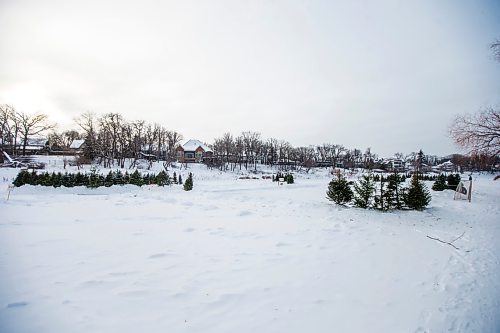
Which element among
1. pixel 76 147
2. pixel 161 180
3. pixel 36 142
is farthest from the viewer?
pixel 36 142

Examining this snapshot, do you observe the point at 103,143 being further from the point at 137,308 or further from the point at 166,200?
the point at 137,308

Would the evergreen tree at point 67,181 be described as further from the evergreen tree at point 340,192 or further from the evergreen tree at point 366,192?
the evergreen tree at point 366,192

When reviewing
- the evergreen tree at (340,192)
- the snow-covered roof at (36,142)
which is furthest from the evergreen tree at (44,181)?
the snow-covered roof at (36,142)

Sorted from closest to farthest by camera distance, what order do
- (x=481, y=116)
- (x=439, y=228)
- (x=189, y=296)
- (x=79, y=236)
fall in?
1. (x=189, y=296)
2. (x=79, y=236)
3. (x=439, y=228)
4. (x=481, y=116)

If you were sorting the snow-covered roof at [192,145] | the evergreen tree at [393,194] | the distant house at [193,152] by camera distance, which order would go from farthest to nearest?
the snow-covered roof at [192,145] < the distant house at [193,152] < the evergreen tree at [393,194]

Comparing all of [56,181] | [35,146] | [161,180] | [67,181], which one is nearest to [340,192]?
[161,180]

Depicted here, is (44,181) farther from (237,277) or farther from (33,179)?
(237,277)

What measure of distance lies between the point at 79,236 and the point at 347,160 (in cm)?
10559

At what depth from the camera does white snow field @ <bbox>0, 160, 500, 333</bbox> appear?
10.6ft

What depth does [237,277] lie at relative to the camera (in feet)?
14.8

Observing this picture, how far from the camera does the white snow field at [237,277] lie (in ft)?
10.6

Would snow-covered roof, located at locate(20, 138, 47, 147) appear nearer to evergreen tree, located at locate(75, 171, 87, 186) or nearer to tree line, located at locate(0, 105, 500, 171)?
tree line, located at locate(0, 105, 500, 171)

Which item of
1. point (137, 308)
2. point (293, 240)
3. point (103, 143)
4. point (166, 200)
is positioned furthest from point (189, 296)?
point (103, 143)

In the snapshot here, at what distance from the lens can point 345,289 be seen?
13.8 feet
